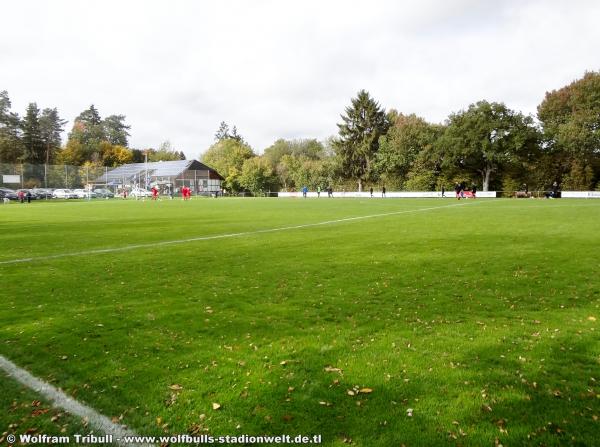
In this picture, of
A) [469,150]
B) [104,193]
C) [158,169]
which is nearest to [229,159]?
[158,169]

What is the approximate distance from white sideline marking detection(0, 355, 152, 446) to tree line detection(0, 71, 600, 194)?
57216mm

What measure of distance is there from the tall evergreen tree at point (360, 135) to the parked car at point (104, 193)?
120 ft

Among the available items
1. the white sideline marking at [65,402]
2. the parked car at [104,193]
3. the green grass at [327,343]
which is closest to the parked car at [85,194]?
the parked car at [104,193]

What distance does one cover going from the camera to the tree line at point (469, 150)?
52906 mm

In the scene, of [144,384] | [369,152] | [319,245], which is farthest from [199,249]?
[369,152]

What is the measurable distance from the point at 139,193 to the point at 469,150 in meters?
49.1

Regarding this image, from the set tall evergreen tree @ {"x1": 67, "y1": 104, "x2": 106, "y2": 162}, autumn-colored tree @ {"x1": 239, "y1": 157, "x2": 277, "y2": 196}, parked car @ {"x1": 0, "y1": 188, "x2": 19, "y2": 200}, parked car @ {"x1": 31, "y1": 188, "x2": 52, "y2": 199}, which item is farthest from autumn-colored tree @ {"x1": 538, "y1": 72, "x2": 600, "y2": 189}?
tall evergreen tree @ {"x1": 67, "y1": 104, "x2": 106, "y2": 162}

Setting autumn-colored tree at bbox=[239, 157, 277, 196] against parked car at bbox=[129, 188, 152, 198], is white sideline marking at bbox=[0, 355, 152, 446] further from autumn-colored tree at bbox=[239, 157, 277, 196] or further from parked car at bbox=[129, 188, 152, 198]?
autumn-colored tree at bbox=[239, 157, 277, 196]

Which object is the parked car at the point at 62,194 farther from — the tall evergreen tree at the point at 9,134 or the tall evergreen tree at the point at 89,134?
the tall evergreen tree at the point at 89,134

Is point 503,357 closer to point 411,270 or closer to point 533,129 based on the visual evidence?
point 411,270

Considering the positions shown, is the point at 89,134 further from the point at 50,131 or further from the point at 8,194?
the point at 8,194

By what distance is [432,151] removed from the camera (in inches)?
2338

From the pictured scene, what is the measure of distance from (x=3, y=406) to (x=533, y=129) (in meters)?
62.2

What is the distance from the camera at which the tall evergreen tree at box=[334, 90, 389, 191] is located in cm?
6988
